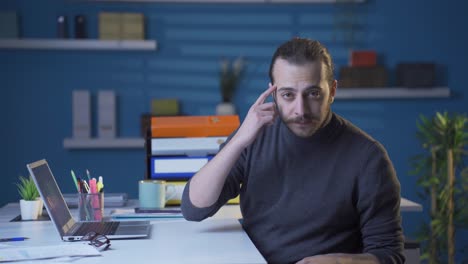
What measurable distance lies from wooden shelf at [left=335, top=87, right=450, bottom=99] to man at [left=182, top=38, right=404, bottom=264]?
2.75m

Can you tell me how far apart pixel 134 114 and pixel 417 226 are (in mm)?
2136

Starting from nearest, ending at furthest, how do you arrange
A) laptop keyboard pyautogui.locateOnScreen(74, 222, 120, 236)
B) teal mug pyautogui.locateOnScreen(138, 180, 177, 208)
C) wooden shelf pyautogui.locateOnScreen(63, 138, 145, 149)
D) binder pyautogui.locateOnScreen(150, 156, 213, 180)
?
laptop keyboard pyautogui.locateOnScreen(74, 222, 120, 236) → teal mug pyautogui.locateOnScreen(138, 180, 177, 208) → binder pyautogui.locateOnScreen(150, 156, 213, 180) → wooden shelf pyautogui.locateOnScreen(63, 138, 145, 149)

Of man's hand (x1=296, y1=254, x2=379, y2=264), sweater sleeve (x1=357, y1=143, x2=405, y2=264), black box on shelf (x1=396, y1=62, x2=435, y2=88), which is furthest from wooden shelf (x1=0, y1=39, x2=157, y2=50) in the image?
man's hand (x1=296, y1=254, x2=379, y2=264)

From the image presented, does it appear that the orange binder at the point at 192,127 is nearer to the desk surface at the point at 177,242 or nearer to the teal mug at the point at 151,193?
the teal mug at the point at 151,193

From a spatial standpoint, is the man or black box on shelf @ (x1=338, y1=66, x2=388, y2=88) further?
black box on shelf @ (x1=338, y1=66, x2=388, y2=88)

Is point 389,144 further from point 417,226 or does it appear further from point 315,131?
point 315,131

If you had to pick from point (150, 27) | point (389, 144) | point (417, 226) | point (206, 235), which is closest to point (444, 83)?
point (389, 144)

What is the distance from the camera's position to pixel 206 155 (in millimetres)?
2699

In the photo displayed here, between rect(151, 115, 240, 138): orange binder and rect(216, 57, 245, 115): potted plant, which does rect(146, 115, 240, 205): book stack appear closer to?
rect(151, 115, 240, 138): orange binder

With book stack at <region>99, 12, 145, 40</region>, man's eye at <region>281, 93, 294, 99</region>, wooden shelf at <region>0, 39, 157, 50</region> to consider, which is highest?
book stack at <region>99, 12, 145, 40</region>

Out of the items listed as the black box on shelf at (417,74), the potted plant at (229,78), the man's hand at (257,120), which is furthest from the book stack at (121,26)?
the man's hand at (257,120)

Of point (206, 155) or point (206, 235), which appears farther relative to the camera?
point (206, 155)

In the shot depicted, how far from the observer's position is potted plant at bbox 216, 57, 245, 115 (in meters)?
4.68

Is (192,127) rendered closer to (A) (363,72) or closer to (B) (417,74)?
(A) (363,72)
